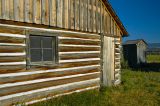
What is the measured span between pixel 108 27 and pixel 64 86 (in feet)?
14.2

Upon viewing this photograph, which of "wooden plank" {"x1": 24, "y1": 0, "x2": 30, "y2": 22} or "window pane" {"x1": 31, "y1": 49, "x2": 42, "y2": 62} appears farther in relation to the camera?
"window pane" {"x1": 31, "y1": 49, "x2": 42, "y2": 62}

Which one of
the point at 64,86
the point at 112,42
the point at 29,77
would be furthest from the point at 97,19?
the point at 29,77

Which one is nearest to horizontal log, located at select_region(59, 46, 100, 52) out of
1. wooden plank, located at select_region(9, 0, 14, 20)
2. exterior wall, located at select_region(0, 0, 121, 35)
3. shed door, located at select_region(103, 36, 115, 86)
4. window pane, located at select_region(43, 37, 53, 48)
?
window pane, located at select_region(43, 37, 53, 48)

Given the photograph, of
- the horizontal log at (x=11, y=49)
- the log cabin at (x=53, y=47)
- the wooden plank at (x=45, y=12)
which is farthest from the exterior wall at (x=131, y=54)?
the horizontal log at (x=11, y=49)

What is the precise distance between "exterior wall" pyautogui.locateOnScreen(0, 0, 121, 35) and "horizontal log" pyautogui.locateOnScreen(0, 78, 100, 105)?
2302mm

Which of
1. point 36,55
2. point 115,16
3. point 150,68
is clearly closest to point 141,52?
point 150,68

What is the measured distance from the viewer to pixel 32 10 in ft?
27.0

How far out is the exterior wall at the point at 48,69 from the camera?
295 inches

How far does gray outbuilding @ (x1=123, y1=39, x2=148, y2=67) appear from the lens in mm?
27812

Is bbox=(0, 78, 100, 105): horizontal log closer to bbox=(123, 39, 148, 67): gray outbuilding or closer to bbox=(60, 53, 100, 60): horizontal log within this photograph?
bbox=(60, 53, 100, 60): horizontal log

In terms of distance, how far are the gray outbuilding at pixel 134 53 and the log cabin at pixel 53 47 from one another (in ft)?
50.7

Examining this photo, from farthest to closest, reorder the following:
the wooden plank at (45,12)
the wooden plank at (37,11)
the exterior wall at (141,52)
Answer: the exterior wall at (141,52) < the wooden plank at (45,12) < the wooden plank at (37,11)

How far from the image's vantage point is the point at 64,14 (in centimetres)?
958

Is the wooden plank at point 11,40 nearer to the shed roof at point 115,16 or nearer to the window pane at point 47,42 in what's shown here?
the window pane at point 47,42
